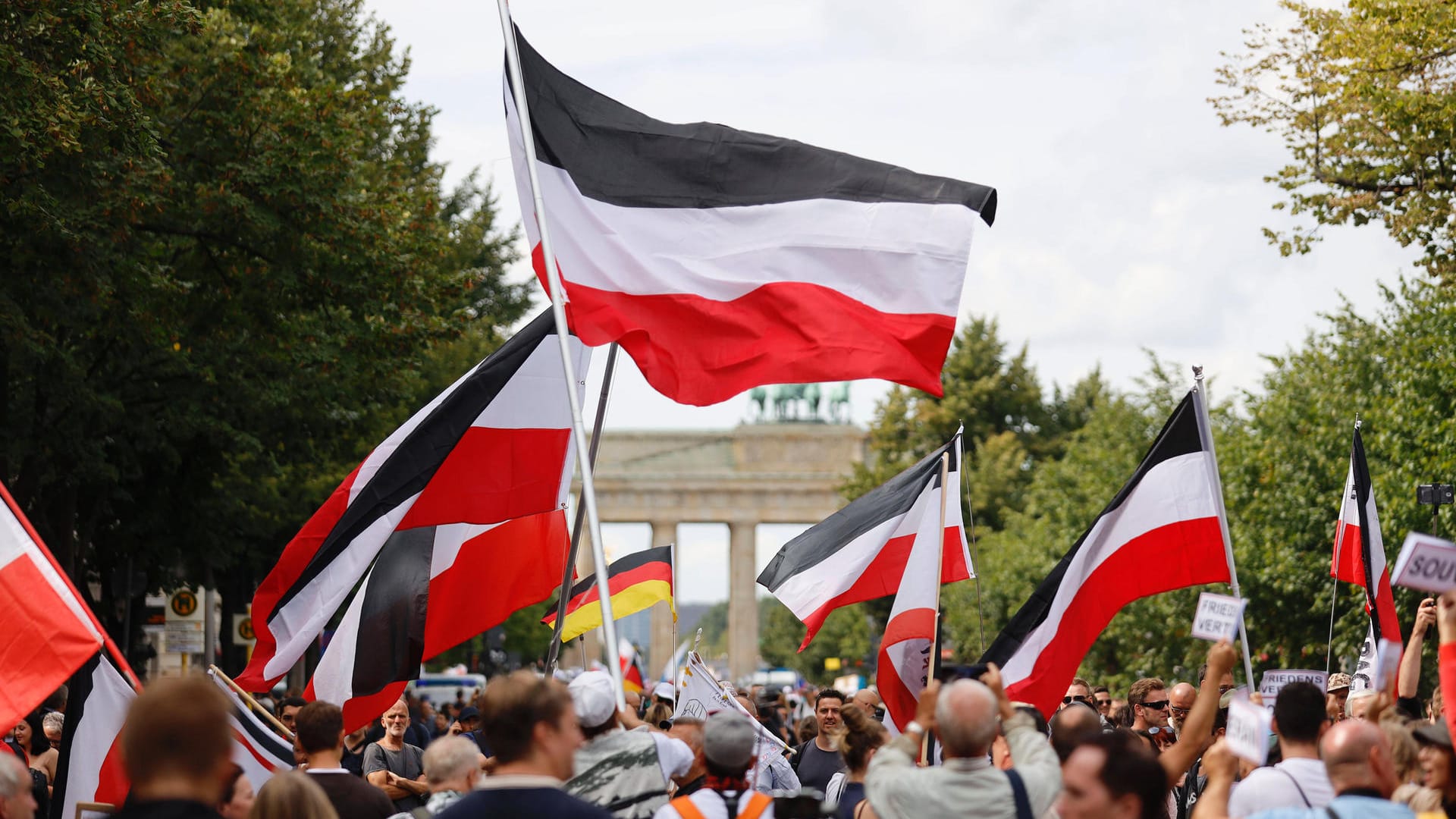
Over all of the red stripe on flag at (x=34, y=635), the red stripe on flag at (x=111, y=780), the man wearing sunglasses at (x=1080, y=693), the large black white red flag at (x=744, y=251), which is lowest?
the red stripe on flag at (x=111, y=780)

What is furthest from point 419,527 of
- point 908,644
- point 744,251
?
point 908,644

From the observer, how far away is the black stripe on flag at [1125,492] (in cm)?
949

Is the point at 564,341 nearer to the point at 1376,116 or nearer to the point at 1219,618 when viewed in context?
the point at 1219,618

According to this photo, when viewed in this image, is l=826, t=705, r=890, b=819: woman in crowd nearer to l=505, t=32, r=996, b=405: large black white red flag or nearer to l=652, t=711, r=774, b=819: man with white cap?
l=652, t=711, r=774, b=819: man with white cap

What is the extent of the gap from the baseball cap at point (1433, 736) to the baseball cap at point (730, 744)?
7.26ft

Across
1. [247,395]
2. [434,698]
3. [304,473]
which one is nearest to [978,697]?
[247,395]

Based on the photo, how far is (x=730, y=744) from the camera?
5.99 meters

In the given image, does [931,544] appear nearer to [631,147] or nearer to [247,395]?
[631,147]

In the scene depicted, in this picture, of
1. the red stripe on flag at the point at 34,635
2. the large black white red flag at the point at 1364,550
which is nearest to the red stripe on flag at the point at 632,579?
the large black white red flag at the point at 1364,550

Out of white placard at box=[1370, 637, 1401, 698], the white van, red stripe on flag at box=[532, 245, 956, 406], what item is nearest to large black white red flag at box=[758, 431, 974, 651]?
red stripe on flag at box=[532, 245, 956, 406]

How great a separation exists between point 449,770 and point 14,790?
180cm

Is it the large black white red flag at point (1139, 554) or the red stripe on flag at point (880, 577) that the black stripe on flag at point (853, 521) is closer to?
the red stripe on flag at point (880, 577)

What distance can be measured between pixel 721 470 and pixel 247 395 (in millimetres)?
68087

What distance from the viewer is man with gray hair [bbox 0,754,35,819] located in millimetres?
5195
